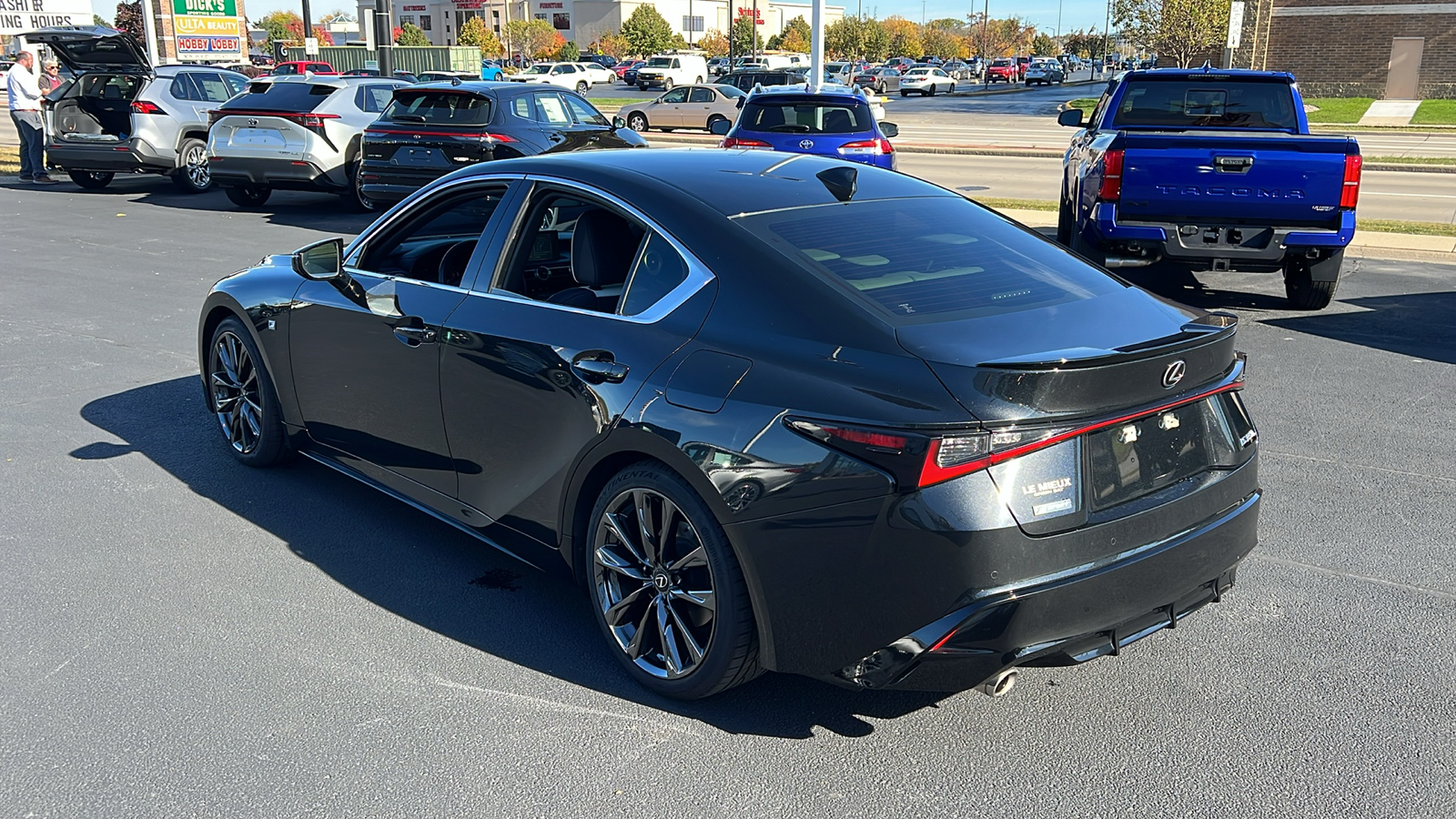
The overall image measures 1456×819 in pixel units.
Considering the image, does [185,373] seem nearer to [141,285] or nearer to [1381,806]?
[141,285]

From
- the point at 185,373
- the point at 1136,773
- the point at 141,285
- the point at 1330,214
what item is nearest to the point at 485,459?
the point at 1136,773

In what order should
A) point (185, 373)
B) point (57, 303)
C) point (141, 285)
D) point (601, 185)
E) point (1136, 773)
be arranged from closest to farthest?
point (1136, 773), point (601, 185), point (185, 373), point (57, 303), point (141, 285)

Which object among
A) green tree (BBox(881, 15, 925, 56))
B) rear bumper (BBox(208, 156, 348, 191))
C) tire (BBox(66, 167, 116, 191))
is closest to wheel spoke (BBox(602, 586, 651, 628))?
rear bumper (BBox(208, 156, 348, 191))

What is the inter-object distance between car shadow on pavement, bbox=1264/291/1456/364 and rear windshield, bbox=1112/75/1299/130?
190 centimetres

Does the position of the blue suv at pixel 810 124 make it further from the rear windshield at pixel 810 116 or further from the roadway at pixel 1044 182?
the roadway at pixel 1044 182

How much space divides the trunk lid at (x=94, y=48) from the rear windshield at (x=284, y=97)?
389cm

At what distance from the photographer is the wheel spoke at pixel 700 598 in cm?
341

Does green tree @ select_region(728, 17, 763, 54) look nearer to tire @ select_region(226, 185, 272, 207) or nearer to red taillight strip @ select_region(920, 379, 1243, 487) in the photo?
tire @ select_region(226, 185, 272, 207)

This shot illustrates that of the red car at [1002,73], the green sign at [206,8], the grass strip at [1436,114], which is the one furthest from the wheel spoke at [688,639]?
the red car at [1002,73]

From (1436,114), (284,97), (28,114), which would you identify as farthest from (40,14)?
(1436,114)

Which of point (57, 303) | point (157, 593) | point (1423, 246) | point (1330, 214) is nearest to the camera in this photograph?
point (157, 593)

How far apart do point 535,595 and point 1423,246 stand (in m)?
11.6

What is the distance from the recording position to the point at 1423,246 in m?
12.5

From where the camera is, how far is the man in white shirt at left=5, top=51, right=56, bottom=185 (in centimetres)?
1781
